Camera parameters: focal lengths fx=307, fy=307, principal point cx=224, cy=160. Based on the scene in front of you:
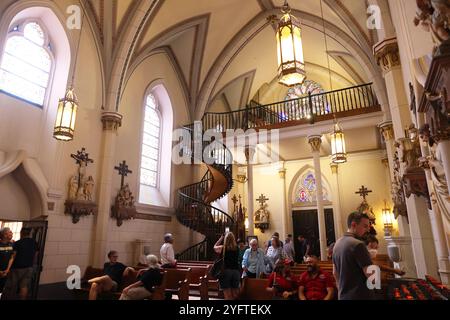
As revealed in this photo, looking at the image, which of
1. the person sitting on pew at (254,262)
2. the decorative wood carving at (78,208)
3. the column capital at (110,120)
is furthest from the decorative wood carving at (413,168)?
the column capital at (110,120)

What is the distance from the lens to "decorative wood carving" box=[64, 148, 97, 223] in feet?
24.3

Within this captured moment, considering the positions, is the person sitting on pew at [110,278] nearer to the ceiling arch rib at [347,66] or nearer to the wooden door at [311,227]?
the wooden door at [311,227]

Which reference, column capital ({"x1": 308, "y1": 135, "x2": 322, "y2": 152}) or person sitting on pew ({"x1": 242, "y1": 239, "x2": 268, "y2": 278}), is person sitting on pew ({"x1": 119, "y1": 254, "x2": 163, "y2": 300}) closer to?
person sitting on pew ({"x1": 242, "y1": 239, "x2": 268, "y2": 278})

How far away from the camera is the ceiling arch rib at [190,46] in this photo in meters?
10.2

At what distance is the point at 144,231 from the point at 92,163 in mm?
2752

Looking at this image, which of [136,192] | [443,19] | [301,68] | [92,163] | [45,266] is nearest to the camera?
[443,19]

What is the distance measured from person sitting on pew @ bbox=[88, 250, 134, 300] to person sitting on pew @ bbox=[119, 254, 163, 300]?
2.33ft

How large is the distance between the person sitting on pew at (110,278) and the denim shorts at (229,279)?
179 cm

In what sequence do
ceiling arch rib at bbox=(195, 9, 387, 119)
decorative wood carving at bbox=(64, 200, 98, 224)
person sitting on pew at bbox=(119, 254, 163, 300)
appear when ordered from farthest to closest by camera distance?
1. ceiling arch rib at bbox=(195, 9, 387, 119)
2. decorative wood carving at bbox=(64, 200, 98, 224)
3. person sitting on pew at bbox=(119, 254, 163, 300)

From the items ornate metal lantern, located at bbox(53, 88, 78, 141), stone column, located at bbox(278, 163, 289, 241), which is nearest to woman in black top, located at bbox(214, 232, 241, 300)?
ornate metal lantern, located at bbox(53, 88, 78, 141)

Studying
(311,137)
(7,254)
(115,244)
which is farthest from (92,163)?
(311,137)

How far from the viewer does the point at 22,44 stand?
285 inches

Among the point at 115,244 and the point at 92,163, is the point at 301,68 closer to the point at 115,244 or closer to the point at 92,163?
the point at 92,163

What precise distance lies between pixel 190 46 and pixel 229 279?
9.54 metres
